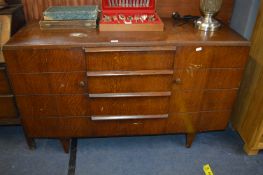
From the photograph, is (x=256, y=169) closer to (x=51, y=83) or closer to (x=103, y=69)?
(x=103, y=69)

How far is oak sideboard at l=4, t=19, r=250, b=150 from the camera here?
119cm

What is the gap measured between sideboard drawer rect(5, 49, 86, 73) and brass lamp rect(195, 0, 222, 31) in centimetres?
70

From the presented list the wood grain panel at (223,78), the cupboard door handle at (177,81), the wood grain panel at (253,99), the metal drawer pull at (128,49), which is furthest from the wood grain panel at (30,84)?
the wood grain panel at (253,99)

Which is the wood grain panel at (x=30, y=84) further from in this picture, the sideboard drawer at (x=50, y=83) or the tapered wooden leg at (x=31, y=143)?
the tapered wooden leg at (x=31, y=143)

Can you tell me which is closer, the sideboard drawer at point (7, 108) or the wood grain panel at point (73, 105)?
the wood grain panel at point (73, 105)

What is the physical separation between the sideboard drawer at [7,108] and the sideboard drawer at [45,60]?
0.32m

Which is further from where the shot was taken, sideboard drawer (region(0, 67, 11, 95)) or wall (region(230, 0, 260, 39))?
wall (region(230, 0, 260, 39))

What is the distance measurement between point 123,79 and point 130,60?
0.12 meters

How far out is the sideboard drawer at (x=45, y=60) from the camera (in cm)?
117

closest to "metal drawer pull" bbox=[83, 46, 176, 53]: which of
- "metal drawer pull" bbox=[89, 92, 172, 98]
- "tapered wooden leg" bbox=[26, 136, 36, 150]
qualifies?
"metal drawer pull" bbox=[89, 92, 172, 98]

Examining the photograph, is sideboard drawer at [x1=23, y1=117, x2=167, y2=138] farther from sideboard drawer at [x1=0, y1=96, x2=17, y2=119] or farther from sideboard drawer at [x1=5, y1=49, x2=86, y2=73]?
sideboard drawer at [x1=5, y1=49, x2=86, y2=73]

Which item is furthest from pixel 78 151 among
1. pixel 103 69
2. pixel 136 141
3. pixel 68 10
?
pixel 68 10

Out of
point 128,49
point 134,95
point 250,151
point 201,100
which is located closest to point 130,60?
point 128,49

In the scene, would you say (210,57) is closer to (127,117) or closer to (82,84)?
(127,117)
